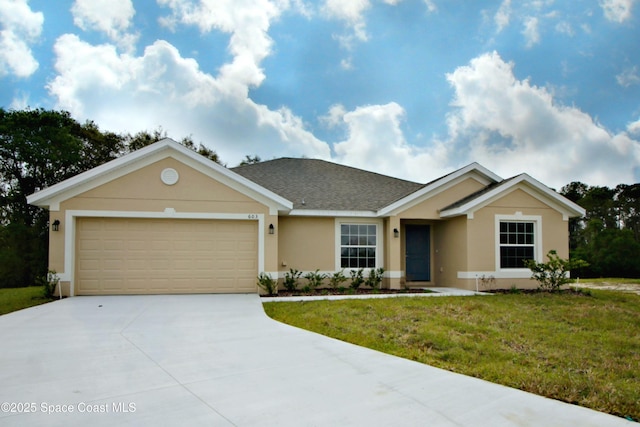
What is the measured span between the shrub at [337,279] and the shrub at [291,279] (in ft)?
3.51

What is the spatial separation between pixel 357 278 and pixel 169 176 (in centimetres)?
670

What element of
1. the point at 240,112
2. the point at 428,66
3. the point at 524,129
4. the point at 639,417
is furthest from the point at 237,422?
the point at 240,112

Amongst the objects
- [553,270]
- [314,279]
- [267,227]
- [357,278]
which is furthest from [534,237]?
[267,227]

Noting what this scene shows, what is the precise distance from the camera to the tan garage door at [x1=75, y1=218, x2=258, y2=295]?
11383 millimetres

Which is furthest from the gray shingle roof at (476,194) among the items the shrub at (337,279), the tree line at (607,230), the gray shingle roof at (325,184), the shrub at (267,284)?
the shrub at (267,284)

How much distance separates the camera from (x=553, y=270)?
12461 millimetres

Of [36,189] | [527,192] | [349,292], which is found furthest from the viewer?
[36,189]

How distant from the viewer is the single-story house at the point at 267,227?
11.4 metres

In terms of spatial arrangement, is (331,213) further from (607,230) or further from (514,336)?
(607,230)

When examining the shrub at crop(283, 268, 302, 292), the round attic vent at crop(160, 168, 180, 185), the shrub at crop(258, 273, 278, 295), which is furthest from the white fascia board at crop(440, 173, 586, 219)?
the round attic vent at crop(160, 168, 180, 185)

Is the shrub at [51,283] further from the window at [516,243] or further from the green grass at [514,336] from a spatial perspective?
the window at [516,243]

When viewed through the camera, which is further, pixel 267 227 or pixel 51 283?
pixel 267 227

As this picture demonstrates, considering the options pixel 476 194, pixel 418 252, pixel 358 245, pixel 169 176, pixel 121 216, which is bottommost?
pixel 418 252

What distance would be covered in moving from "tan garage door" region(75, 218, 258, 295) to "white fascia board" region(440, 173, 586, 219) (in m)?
6.54
